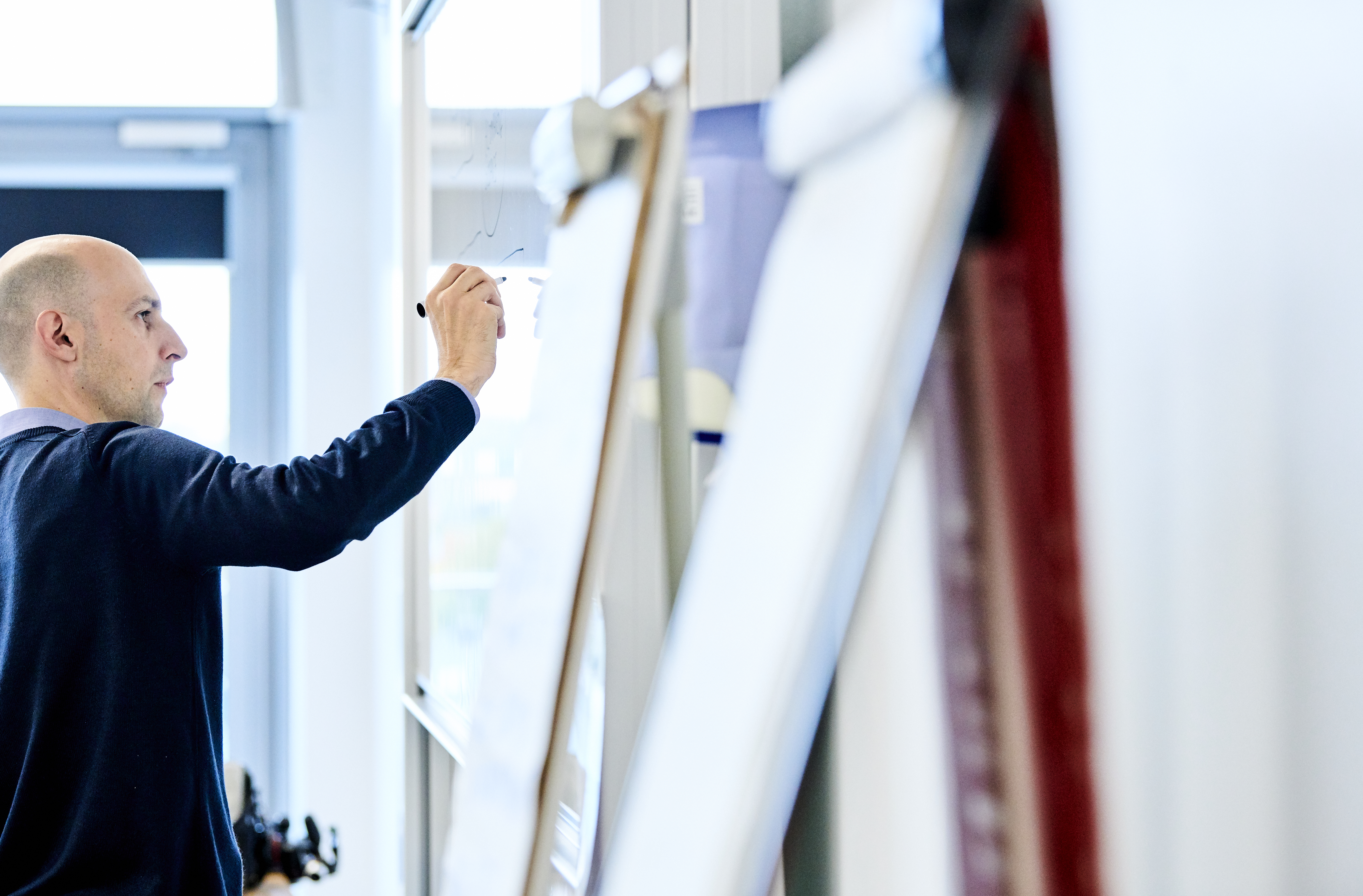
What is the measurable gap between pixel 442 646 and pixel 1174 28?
1.28 metres

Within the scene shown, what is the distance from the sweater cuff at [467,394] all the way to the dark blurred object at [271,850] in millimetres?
963

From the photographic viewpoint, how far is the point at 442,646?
57.7 inches

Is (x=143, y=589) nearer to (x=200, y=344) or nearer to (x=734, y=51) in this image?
(x=734, y=51)

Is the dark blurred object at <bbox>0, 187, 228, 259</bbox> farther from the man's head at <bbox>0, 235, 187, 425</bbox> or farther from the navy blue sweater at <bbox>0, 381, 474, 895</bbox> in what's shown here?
the navy blue sweater at <bbox>0, 381, 474, 895</bbox>

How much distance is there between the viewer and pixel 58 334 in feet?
4.05

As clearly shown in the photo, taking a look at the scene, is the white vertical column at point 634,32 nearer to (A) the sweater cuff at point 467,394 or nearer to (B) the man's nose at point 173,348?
(A) the sweater cuff at point 467,394

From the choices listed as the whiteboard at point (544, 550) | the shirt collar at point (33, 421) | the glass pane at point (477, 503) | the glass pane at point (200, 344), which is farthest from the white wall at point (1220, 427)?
the glass pane at point (200, 344)

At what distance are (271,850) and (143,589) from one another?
2.66 ft

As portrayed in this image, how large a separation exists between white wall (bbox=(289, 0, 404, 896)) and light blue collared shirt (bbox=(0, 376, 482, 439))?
936mm

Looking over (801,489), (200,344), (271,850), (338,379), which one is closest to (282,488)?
(801,489)

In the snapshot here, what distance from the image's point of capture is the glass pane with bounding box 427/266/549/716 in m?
1.05

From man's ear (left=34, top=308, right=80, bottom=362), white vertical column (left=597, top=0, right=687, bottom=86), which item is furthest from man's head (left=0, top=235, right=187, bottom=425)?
white vertical column (left=597, top=0, right=687, bottom=86)

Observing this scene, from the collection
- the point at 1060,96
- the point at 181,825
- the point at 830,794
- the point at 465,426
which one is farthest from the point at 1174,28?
the point at 181,825

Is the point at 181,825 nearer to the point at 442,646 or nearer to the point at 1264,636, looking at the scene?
the point at 442,646
